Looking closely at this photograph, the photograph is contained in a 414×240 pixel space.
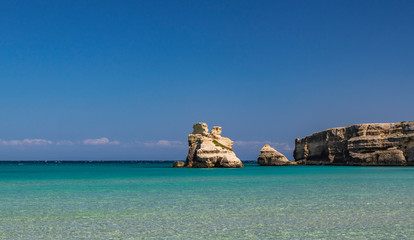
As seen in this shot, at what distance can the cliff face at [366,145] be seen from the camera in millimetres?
89625

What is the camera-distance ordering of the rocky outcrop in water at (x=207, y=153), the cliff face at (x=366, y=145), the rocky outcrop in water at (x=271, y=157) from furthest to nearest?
the rocky outcrop in water at (x=271, y=157) → the cliff face at (x=366, y=145) → the rocky outcrop in water at (x=207, y=153)

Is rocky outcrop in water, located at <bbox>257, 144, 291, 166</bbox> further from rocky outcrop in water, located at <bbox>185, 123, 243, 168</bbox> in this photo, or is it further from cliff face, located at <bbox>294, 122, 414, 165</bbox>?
rocky outcrop in water, located at <bbox>185, 123, 243, 168</bbox>

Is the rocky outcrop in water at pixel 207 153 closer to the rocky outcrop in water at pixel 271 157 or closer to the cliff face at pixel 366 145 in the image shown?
the rocky outcrop in water at pixel 271 157

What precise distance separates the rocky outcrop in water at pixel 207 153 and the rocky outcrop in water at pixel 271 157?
20.6m

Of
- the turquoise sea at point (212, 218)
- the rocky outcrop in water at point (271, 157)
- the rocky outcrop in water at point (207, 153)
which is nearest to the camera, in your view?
the turquoise sea at point (212, 218)

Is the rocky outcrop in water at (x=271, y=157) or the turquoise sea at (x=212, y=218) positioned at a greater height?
the rocky outcrop in water at (x=271, y=157)

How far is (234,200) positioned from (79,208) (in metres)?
7.18

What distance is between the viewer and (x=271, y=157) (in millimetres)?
105188

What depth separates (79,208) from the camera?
16.8 meters

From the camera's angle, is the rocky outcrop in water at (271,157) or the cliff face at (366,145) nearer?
the cliff face at (366,145)

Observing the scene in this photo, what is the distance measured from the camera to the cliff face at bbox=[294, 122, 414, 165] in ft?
294

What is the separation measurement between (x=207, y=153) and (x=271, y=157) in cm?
3179

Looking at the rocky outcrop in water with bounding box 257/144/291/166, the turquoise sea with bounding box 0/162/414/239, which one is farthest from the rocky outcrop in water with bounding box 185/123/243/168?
the turquoise sea with bounding box 0/162/414/239

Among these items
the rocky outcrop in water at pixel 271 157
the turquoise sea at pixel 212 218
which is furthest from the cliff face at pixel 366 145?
the turquoise sea at pixel 212 218
